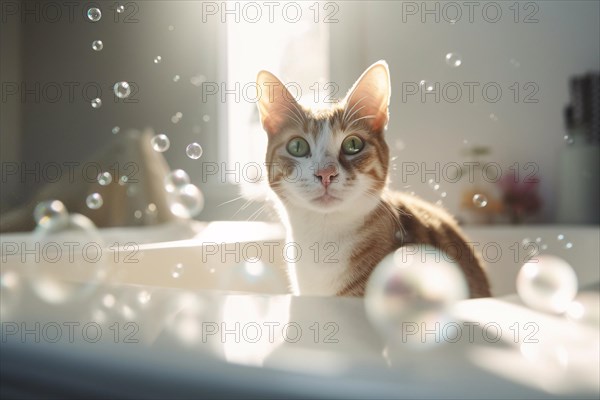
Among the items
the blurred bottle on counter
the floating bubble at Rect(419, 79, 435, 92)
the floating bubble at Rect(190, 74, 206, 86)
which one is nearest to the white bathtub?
the floating bubble at Rect(190, 74, 206, 86)

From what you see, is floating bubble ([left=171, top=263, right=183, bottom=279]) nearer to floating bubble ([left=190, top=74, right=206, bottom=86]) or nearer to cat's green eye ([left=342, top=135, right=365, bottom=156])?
cat's green eye ([left=342, top=135, right=365, bottom=156])

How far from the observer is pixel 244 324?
0.47m

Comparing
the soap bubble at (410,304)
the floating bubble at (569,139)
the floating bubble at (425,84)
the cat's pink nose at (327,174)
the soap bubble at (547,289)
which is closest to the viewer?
the soap bubble at (410,304)

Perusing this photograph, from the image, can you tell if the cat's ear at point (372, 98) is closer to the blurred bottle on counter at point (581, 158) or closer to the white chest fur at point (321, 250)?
the white chest fur at point (321, 250)

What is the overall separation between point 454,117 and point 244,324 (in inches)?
94.0

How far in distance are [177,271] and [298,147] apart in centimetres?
56

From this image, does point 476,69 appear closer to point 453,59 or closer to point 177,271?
point 453,59

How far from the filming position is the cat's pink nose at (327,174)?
2.77 feet

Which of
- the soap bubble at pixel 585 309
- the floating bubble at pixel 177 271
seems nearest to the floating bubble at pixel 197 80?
the floating bubble at pixel 177 271

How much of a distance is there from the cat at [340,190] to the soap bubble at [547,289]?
26cm

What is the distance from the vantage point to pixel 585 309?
0.56 meters

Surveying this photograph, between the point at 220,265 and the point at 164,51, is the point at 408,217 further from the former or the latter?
the point at 164,51

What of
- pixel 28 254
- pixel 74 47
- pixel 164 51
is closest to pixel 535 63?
pixel 164 51

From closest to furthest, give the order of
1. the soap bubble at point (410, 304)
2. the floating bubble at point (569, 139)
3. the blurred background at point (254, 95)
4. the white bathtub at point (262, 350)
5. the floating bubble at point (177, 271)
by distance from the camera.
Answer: the white bathtub at point (262, 350)
the soap bubble at point (410, 304)
the floating bubble at point (177, 271)
the blurred background at point (254, 95)
the floating bubble at point (569, 139)
